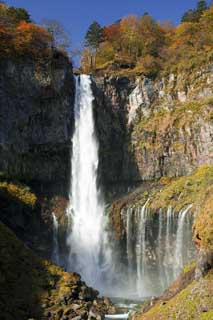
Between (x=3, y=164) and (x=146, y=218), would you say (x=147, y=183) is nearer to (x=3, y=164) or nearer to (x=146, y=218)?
(x=146, y=218)

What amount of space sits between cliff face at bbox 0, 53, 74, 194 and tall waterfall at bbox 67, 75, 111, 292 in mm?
1319

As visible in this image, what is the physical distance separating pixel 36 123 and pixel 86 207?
1068 centimetres

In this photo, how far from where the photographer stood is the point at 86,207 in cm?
4638

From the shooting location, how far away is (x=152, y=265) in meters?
39.0

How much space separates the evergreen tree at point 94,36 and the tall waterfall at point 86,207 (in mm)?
16480

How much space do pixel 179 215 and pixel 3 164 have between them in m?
18.6

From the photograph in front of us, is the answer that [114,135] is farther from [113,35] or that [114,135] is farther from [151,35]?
[113,35]

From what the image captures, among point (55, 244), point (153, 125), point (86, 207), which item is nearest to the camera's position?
point (55, 244)

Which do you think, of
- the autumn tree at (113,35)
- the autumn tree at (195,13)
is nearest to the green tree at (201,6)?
the autumn tree at (195,13)

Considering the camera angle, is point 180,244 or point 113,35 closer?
point 180,244

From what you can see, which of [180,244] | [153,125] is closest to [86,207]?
[153,125]

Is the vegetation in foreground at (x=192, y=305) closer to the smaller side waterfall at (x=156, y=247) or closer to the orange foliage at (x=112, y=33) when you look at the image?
the smaller side waterfall at (x=156, y=247)

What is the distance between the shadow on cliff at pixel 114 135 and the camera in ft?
158

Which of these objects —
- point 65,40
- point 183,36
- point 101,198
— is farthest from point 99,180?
point 183,36
